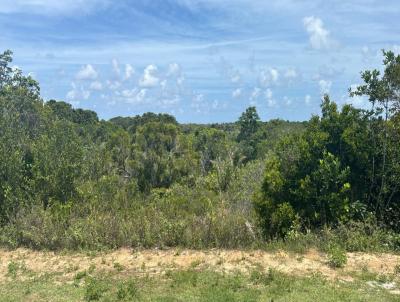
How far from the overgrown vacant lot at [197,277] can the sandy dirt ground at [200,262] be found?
0.06ft

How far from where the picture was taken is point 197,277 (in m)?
8.71

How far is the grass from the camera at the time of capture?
776 centimetres

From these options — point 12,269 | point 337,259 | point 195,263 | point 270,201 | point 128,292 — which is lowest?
point 12,269

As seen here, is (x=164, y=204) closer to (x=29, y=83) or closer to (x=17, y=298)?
(x=17, y=298)

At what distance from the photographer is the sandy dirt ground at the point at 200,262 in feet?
29.6

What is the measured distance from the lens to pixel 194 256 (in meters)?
9.95

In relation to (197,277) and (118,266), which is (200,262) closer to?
(197,277)

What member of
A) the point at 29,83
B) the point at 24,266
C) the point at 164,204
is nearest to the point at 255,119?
the point at 29,83

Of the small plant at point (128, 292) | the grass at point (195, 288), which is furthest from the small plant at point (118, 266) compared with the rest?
the small plant at point (128, 292)

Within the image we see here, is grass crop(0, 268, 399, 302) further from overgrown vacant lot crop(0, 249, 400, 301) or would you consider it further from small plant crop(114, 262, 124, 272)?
small plant crop(114, 262, 124, 272)

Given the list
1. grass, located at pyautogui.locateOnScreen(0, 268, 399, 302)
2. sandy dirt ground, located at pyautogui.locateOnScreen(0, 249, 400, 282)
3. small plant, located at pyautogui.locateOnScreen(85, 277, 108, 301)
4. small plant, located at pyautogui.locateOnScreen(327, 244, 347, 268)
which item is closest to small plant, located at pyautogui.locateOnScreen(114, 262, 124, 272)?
sandy dirt ground, located at pyautogui.locateOnScreen(0, 249, 400, 282)

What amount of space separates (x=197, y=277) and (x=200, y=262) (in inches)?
34.3

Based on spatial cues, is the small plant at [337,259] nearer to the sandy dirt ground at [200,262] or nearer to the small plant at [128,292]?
the sandy dirt ground at [200,262]

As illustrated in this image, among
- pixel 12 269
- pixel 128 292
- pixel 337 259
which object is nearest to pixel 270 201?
pixel 337 259
